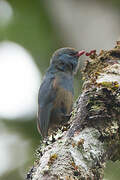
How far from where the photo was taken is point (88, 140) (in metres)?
2.58

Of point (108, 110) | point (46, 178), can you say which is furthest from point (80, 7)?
point (46, 178)

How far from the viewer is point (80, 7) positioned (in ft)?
17.0

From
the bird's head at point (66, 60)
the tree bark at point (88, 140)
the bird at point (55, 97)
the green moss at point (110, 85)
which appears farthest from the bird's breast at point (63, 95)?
the green moss at point (110, 85)

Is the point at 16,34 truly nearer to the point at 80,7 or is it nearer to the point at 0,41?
the point at 0,41

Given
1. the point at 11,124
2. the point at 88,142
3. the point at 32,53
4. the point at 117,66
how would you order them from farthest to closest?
→ the point at 32,53, the point at 11,124, the point at 117,66, the point at 88,142

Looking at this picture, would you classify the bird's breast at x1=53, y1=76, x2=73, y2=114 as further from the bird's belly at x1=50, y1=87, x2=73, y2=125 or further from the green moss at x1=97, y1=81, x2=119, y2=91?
the green moss at x1=97, y1=81, x2=119, y2=91

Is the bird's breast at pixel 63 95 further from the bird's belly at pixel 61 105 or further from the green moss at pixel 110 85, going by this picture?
the green moss at pixel 110 85

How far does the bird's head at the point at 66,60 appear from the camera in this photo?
6020 millimetres

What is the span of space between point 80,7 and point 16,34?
10.3ft

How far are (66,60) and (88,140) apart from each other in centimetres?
359

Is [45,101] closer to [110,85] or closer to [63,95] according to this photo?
[63,95]

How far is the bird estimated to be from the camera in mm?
5574

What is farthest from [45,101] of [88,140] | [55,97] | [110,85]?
[88,140]

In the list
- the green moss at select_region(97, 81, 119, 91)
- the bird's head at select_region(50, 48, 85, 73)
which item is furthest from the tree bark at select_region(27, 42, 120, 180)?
the bird's head at select_region(50, 48, 85, 73)
